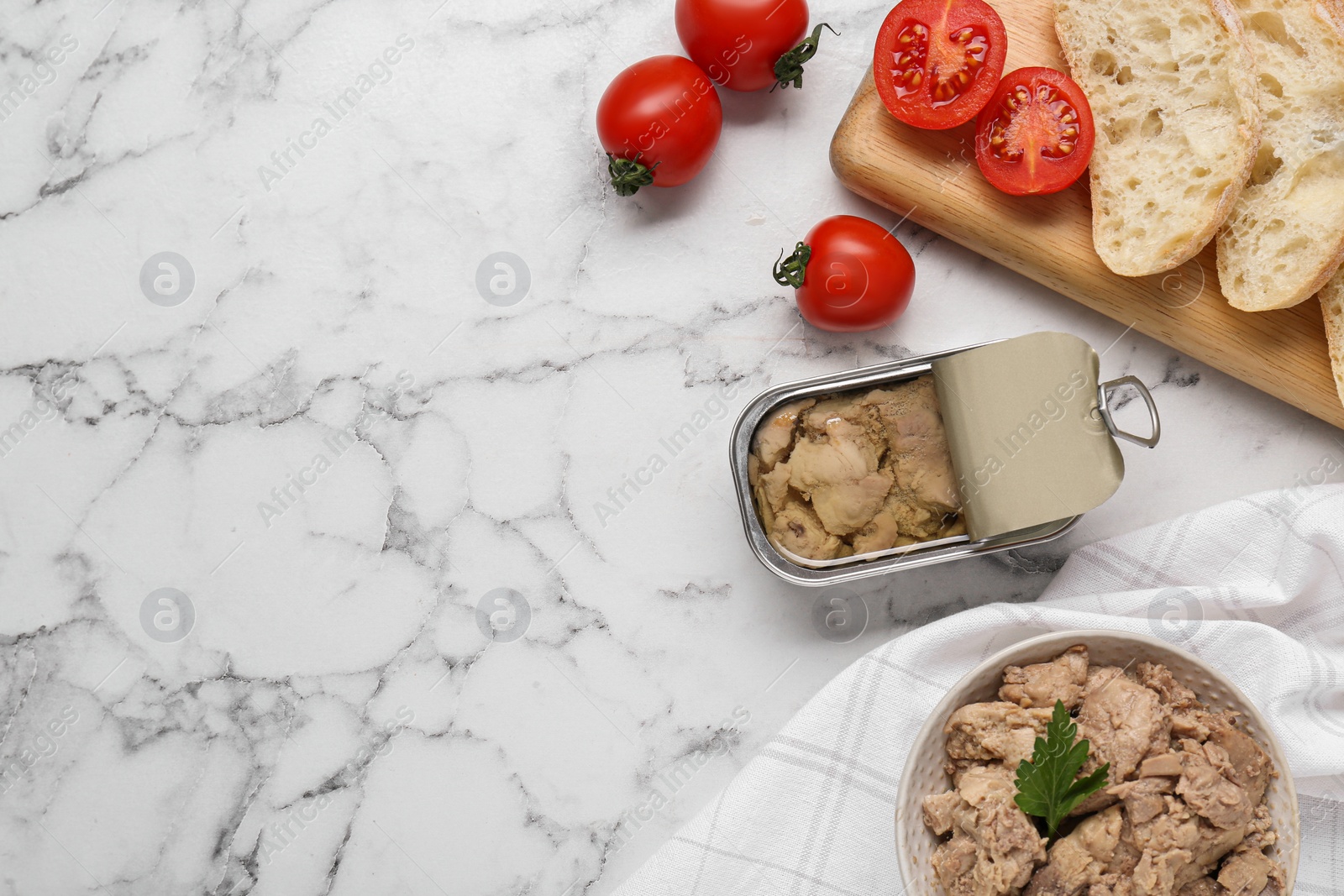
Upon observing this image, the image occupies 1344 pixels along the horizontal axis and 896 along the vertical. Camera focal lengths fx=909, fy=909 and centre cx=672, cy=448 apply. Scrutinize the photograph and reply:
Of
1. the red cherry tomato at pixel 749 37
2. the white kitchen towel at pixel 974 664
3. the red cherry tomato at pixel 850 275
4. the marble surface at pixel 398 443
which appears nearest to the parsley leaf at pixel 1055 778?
the white kitchen towel at pixel 974 664

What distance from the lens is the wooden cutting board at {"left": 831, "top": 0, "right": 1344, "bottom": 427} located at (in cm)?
158

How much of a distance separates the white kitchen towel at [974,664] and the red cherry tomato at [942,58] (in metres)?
0.82

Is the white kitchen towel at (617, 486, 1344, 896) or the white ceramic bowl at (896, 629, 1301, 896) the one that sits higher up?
the white ceramic bowl at (896, 629, 1301, 896)

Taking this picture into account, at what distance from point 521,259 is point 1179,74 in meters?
1.19

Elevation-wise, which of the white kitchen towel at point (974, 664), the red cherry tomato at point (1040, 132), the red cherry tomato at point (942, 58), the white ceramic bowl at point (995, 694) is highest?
the red cherry tomato at point (942, 58)

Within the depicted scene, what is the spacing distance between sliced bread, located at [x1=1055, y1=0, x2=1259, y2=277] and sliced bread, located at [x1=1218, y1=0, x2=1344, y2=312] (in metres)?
0.08

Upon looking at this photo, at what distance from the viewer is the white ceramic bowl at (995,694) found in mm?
1313

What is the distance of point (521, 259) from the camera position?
1.72 meters

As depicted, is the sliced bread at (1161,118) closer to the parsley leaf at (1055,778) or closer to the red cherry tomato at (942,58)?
the red cherry tomato at (942,58)

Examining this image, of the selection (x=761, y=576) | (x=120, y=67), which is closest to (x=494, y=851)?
(x=761, y=576)

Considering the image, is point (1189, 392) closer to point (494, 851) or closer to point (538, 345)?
point (538, 345)

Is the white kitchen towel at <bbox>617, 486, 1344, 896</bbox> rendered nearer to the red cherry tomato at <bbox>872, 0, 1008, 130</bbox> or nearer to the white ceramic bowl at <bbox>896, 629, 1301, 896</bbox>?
the white ceramic bowl at <bbox>896, 629, 1301, 896</bbox>

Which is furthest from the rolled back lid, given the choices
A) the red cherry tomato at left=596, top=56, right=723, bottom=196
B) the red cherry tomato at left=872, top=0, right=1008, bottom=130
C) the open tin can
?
the red cherry tomato at left=596, top=56, right=723, bottom=196

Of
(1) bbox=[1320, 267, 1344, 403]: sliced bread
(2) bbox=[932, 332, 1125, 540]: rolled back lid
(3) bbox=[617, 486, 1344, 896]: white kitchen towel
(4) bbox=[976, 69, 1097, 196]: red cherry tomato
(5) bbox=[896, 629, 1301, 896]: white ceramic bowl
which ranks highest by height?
(4) bbox=[976, 69, 1097, 196]: red cherry tomato
